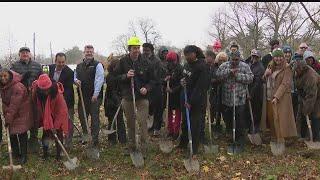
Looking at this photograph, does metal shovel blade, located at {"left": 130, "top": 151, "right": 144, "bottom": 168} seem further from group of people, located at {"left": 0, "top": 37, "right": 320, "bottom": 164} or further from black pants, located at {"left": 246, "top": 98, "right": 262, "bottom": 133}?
black pants, located at {"left": 246, "top": 98, "right": 262, "bottom": 133}

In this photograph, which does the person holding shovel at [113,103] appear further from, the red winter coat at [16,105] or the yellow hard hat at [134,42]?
the red winter coat at [16,105]

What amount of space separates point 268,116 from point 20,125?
5172 millimetres

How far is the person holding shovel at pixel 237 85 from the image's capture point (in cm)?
872

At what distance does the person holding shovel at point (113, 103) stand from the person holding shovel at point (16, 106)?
1791 millimetres

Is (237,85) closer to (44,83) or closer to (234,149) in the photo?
(234,149)

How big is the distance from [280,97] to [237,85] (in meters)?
0.89

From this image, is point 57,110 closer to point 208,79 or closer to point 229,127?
point 208,79

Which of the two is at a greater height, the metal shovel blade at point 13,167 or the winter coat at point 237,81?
the winter coat at point 237,81

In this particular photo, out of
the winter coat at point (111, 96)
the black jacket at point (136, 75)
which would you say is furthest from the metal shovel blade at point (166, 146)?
the winter coat at point (111, 96)

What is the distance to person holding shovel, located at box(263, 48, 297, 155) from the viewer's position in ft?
28.3

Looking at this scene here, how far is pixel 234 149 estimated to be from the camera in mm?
8688

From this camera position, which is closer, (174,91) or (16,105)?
(16,105)

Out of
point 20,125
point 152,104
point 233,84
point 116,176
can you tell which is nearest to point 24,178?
point 20,125

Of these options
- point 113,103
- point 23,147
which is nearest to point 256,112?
point 113,103
